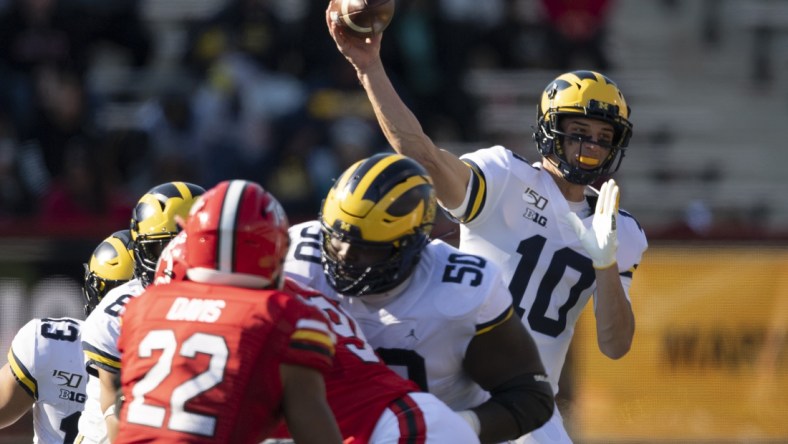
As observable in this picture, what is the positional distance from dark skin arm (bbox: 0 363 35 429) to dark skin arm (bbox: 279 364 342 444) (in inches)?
75.8

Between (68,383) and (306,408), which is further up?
(306,408)

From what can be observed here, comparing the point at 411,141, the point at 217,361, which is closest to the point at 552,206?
the point at 411,141

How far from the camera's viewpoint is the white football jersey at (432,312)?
382 centimetres

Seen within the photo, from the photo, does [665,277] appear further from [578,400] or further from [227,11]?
[227,11]

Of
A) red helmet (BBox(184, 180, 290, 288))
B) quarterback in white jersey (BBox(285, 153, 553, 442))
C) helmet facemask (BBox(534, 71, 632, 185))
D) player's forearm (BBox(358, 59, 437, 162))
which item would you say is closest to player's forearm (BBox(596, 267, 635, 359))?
helmet facemask (BBox(534, 71, 632, 185))

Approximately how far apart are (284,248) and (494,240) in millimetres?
1682

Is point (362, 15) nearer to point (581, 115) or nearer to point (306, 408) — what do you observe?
point (581, 115)

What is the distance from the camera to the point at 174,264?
342cm

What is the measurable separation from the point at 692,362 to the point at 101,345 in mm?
5374

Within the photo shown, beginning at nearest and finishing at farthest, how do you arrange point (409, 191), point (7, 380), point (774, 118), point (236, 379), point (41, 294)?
point (236, 379) → point (409, 191) → point (7, 380) → point (41, 294) → point (774, 118)

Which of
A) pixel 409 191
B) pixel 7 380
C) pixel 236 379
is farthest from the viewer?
pixel 7 380

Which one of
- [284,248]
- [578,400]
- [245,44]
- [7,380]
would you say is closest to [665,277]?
[578,400]

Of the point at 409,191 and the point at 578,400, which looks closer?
the point at 409,191

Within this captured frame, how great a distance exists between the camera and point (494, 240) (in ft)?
16.1
